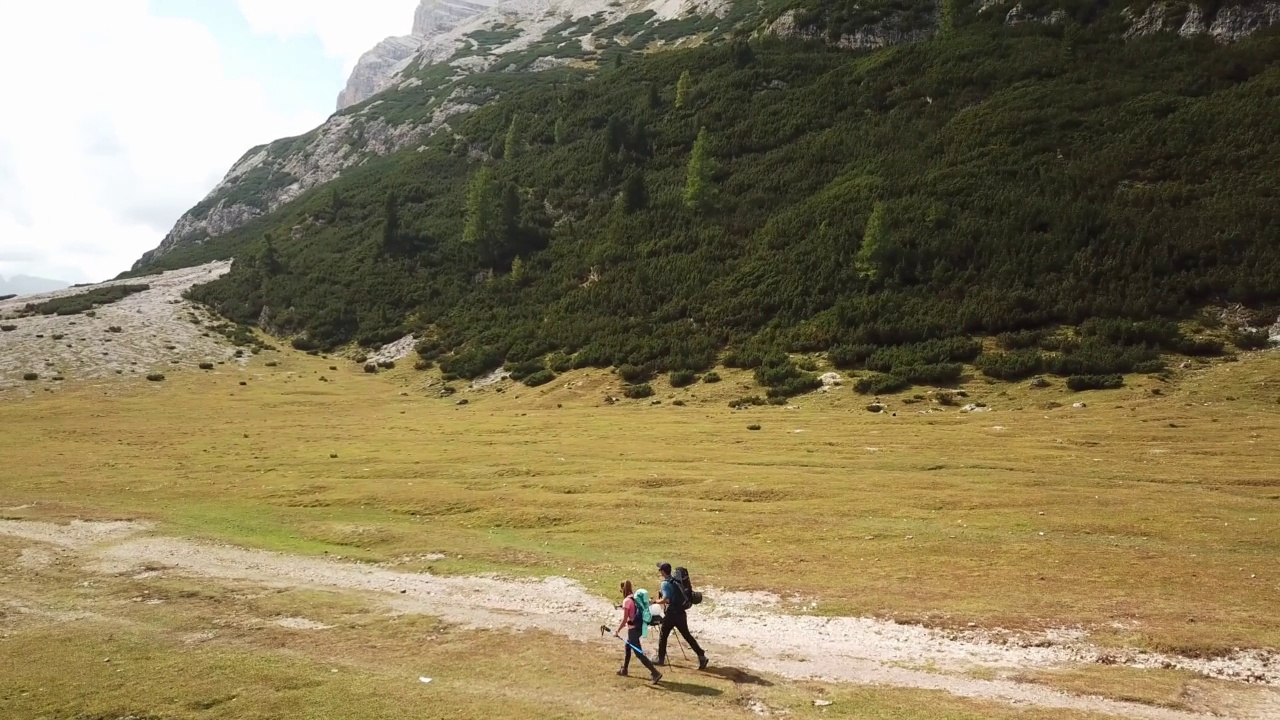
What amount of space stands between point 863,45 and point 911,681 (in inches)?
5034

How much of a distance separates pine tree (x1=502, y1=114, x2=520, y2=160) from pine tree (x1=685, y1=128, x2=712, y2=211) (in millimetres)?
43855

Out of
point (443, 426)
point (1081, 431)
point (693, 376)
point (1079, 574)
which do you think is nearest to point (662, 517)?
point (1079, 574)

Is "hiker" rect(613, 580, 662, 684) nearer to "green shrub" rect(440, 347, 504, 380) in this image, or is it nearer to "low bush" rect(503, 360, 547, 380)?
"low bush" rect(503, 360, 547, 380)

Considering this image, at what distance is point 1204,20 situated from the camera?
89938 millimetres

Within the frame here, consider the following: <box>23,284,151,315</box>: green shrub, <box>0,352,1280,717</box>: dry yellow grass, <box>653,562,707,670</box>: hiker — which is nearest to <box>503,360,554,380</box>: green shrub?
<box>0,352,1280,717</box>: dry yellow grass

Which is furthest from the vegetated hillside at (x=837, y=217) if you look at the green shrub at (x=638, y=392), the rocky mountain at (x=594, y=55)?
the green shrub at (x=638, y=392)

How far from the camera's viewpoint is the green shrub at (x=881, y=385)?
53.7 metres

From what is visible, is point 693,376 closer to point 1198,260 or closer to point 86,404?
point 1198,260

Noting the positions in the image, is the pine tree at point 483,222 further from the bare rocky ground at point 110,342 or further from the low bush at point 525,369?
the bare rocky ground at point 110,342

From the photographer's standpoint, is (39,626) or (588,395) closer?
(39,626)

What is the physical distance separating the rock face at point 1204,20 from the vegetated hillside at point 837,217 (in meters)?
2.54

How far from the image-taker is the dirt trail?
13672 mm

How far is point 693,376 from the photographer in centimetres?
6500

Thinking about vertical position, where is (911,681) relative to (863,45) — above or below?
below
